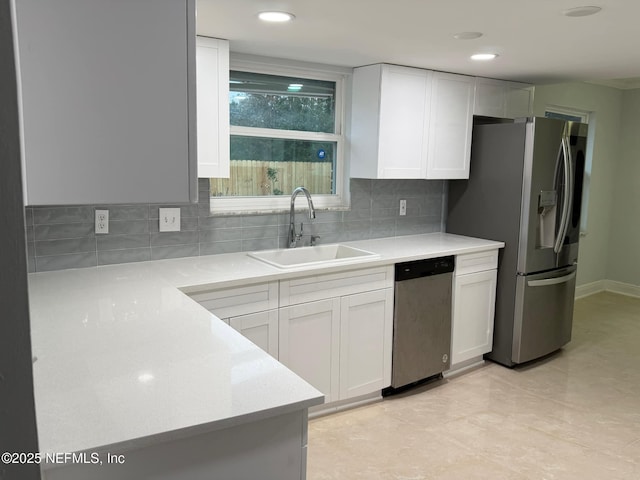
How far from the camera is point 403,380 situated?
314 centimetres

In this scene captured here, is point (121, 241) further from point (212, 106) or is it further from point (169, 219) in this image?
point (212, 106)

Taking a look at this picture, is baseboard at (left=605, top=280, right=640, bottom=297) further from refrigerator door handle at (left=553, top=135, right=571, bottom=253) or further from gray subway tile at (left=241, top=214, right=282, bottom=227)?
gray subway tile at (left=241, top=214, right=282, bottom=227)

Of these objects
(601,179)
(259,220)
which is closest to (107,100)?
(259,220)

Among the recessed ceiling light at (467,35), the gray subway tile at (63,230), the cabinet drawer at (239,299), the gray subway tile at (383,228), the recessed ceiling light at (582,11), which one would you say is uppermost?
the recessed ceiling light at (467,35)

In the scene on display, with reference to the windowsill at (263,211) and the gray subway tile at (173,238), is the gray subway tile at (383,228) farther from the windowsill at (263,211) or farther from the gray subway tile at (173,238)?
the gray subway tile at (173,238)

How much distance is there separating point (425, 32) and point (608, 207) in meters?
4.12

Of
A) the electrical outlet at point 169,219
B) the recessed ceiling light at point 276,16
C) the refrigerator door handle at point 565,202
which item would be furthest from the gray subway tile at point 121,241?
the refrigerator door handle at point 565,202

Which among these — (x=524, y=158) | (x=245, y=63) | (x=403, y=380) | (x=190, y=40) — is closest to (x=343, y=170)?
(x=245, y=63)

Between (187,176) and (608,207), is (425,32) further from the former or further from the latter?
(608,207)

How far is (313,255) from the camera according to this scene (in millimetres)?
3234

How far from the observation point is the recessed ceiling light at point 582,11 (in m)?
2.04

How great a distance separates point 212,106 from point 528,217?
2.20m

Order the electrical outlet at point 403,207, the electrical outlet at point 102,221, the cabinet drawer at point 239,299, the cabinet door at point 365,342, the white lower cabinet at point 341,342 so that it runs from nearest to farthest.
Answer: the cabinet drawer at point 239,299 → the electrical outlet at point 102,221 → the white lower cabinet at point 341,342 → the cabinet door at point 365,342 → the electrical outlet at point 403,207

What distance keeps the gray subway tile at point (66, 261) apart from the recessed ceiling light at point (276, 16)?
142cm
